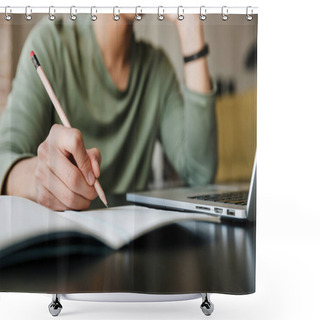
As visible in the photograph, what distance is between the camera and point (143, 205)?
1.44 m

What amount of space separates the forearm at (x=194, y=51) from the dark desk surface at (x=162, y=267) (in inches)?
17.9

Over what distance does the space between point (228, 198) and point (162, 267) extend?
12.6 inches

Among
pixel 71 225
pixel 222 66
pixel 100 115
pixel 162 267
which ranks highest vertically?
pixel 222 66

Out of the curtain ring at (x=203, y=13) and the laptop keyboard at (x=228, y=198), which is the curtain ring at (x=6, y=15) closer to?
the curtain ring at (x=203, y=13)

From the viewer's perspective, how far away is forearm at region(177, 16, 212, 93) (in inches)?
55.9

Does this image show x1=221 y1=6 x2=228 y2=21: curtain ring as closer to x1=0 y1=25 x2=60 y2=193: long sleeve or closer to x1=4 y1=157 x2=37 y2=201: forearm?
x1=0 y1=25 x2=60 y2=193: long sleeve

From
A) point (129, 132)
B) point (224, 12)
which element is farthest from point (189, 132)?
point (224, 12)

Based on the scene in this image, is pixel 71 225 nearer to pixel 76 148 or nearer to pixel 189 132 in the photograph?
pixel 76 148

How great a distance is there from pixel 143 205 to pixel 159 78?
42 centimetres

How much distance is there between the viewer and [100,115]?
144 cm

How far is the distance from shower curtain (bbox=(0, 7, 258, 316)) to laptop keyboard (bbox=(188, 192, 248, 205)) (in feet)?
0.09

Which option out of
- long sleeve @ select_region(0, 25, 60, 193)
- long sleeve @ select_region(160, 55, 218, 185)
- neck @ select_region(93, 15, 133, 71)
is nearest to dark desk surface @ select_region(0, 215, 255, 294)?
long sleeve @ select_region(160, 55, 218, 185)

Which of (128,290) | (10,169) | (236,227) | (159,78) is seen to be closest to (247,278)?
(236,227)

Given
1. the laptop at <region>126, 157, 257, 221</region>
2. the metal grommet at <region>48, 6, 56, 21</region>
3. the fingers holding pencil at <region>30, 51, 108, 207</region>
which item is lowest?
the laptop at <region>126, 157, 257, 221</region>
